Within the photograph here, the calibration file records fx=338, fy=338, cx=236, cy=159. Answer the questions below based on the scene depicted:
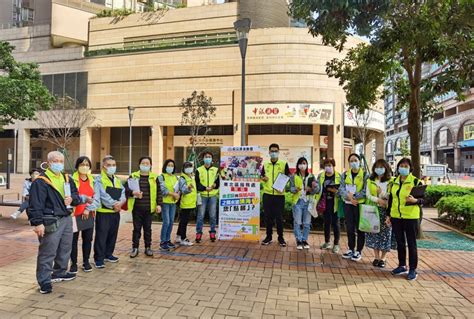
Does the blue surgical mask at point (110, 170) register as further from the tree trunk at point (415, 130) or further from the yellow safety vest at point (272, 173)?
the tree trunk at point (415, 130)

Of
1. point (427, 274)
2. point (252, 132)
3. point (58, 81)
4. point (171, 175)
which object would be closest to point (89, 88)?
point (58, 81)

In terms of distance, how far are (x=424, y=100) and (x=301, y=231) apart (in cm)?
527

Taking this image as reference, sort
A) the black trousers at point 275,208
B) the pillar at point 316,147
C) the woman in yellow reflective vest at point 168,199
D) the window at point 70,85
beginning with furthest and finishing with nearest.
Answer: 1. the window at point 70,85
2. the pillar at point 316,147
3. the black trousers at point 275,208
4. the woman in yellow reflective vest at point 168,199

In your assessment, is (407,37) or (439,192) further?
(439,192)

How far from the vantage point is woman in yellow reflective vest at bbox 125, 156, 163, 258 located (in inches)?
233

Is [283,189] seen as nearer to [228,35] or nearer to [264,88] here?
[264,88]

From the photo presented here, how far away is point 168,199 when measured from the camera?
6391mm

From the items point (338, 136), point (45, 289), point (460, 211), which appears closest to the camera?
point (45, 289)

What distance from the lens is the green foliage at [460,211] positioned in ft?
27.1

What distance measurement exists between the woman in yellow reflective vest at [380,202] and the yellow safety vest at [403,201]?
0.77 feet

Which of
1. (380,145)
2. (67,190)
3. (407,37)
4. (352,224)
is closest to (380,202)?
(352,224)

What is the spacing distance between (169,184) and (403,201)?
4057mm

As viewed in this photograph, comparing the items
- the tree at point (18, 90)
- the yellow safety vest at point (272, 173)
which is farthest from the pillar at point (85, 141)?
the yellow safety vest at point (272, 173)

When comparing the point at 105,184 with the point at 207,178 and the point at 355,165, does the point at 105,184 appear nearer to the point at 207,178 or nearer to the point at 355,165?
the point at 207,178
